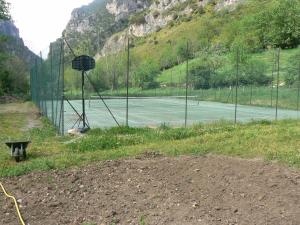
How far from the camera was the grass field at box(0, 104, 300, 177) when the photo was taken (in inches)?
338

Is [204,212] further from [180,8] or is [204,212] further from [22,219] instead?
[180,8]

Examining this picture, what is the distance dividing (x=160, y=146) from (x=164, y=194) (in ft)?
12.0

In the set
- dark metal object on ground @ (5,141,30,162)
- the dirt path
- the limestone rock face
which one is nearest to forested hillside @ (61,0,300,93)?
the dirt path

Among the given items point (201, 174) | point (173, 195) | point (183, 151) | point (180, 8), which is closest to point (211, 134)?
point (183, 151)

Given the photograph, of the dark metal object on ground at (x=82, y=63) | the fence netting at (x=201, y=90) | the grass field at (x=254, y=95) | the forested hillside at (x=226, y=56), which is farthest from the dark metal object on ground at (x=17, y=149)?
the grass field at (x=254, y=95)

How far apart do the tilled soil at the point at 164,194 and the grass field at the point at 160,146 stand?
656 mm

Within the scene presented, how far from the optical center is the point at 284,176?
6719 millimetres

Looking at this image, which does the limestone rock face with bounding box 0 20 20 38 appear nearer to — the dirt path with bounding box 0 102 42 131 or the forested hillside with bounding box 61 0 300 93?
the forested hillside with bounding box 61 0 300 93

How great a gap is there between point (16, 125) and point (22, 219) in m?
14.1

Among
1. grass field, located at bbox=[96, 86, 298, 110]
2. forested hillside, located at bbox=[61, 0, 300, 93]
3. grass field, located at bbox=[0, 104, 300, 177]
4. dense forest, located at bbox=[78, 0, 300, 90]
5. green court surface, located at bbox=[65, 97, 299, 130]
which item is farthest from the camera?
forested hillside, located at bbox=[61, 0, 300, 93]

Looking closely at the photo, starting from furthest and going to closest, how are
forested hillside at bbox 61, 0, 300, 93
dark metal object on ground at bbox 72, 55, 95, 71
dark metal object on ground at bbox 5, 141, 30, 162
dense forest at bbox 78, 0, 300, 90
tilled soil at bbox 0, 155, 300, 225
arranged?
forested hillside at bbox 61, 0, 300, 93
dense forest at bbox 78, 0, 300, 90
dark metal object on ground at bbox 72, 55, 95, 71
dark metal object on ground at bbox 5, 141, 30, 162
tilled soil at bbox 0, 155, 300, 225

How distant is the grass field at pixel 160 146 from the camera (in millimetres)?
8591

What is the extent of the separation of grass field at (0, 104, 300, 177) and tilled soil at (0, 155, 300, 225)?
66 centimetres

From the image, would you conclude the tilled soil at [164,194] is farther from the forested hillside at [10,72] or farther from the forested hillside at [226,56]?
the forested hillside at [10,72]
